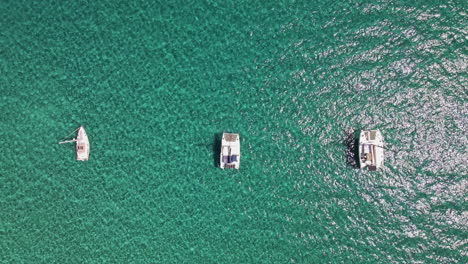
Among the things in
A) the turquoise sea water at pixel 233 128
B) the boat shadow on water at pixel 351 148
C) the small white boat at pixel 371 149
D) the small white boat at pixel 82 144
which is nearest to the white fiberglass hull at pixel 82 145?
the small white boat at pixel 82 144

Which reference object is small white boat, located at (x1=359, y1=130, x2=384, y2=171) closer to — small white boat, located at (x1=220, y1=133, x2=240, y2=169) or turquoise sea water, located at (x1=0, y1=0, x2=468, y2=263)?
turquoise sea water, located at (x1=0, y1=0, x2=468, y2=263)

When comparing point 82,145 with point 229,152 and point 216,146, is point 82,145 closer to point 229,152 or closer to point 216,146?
point 216,146

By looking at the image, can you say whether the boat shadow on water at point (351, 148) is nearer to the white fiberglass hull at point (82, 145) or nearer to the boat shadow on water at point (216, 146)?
the boat shadow on water at point (216, 146)

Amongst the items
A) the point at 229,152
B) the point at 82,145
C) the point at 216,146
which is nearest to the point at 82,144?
the point at 82,145

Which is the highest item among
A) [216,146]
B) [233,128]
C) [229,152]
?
[233,128]

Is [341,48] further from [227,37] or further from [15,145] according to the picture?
[15,145]

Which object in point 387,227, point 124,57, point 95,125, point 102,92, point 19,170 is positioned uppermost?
point 124,57

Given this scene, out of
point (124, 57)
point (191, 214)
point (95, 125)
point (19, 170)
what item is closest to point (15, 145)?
point (19, 170)
